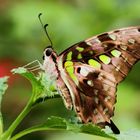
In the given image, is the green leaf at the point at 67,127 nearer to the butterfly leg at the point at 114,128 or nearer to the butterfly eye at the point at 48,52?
the butterfly leg at the point at 114,128

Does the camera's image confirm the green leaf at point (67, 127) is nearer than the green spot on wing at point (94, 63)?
Yes

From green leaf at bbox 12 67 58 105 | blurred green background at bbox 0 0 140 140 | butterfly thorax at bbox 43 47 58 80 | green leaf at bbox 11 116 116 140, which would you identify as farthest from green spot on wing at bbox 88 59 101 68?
blurred green background at bbox 0 0 140 140

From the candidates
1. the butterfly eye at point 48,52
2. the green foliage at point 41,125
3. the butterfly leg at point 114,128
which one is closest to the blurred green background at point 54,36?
the butterfly eye at point 48,52

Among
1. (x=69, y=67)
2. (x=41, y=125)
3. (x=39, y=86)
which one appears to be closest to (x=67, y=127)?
(x=41, y=125)

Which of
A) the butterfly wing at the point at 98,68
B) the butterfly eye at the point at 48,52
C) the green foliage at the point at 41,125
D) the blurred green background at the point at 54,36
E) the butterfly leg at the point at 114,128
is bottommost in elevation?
the butterfly leg at the point at 114,128

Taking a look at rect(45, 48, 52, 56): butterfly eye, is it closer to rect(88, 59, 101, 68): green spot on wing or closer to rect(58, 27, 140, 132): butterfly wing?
rect(58, 27, 140, 132): butterfly wing

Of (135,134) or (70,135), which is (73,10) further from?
(135,134)

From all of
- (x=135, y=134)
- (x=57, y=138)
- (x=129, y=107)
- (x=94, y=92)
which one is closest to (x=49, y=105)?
(x=57, y=138)

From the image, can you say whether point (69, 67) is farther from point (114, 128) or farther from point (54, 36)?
point (54, 36)
